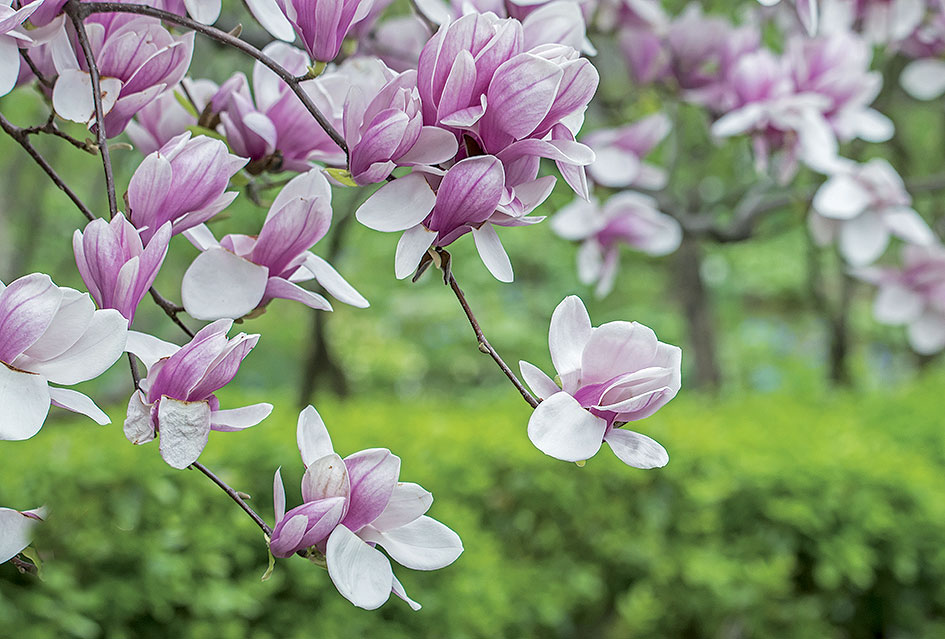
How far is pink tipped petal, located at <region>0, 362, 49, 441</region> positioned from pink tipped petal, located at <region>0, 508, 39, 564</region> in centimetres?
9

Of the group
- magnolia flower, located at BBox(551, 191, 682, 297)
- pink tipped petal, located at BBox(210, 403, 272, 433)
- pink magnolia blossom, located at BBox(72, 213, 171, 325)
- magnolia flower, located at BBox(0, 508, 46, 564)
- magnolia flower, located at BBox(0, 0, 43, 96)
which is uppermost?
magnolia flower, located at BBox(0, 0, 43, 96)

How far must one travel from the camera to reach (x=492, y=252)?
0.62 metres

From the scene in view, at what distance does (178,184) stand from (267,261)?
8 centimetres

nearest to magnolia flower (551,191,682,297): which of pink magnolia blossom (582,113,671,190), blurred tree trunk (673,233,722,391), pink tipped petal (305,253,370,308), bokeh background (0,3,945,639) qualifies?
pink magnolia blossom (582,113,671,190)

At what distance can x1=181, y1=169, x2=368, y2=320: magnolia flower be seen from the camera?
635 mm

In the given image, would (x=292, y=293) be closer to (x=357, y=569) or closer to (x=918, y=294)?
(x=357, y=569)

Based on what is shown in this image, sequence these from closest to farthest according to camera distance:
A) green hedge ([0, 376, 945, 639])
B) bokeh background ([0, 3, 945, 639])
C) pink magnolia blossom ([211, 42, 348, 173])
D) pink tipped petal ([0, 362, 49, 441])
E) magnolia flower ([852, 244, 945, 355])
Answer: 1. pink tipped petal ([0, 362, 49, 441])
2. pink magnolia blossom ([211, 42, 348, 173])
3. magnolia flower ([852, 244, 945, 355])
4. bokeh background ([0, 3, 945, 639])
5. green hedge ([0, 376, 945, 639])

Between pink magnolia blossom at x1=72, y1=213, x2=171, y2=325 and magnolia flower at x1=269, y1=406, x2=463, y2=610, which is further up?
pink magnolia blossom at x1=72, y1=213, x2=171, y2=325

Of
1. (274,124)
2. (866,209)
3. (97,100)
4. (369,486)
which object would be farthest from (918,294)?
(97,100)

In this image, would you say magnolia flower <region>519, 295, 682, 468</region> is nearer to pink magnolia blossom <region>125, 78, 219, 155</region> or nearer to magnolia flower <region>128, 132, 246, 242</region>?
magnolia flower <region>128, 132, 246, 242</region>

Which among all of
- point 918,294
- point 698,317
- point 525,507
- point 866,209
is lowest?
point 698,317

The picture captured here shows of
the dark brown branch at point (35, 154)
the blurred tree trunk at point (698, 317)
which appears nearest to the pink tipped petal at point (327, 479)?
the dark brown branch at point (35, 154)

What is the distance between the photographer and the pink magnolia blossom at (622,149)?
147 centimetres

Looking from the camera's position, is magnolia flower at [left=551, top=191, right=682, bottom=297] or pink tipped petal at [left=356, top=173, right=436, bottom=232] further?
magnolia flower at [left=551, top=191, right=682, bottom=297]
